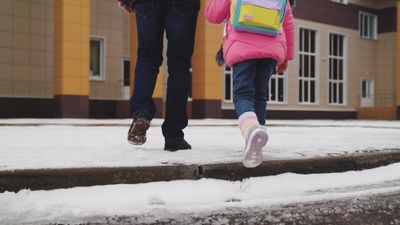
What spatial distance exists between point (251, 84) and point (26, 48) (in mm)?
15370

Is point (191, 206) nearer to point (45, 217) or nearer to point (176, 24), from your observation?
point (45, 217)

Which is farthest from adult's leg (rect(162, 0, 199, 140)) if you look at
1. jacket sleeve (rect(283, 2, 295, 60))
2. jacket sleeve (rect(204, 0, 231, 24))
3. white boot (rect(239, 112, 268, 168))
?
white boot (rect(239, 112, 268, 168))

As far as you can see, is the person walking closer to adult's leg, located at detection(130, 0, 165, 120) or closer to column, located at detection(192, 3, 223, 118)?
adult's leg, located at detection(130, 0, 165, 120)

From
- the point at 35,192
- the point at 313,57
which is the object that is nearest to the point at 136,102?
the point at 35,192

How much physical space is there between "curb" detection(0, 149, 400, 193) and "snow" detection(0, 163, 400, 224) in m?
A: 0.05

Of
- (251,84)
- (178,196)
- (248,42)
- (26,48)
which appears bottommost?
(178,196)

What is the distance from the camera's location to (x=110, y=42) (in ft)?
64.2

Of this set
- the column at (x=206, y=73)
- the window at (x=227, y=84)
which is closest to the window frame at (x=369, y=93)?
the window at (x=227, y=84)

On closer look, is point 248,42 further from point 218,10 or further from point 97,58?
point 97,58

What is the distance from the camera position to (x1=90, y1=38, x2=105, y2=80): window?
1950 cm

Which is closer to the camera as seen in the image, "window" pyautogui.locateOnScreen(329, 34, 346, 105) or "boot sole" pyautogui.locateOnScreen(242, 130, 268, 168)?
"boot sole" pyautogui.locateOnScreen(242, 130, 268, 168)

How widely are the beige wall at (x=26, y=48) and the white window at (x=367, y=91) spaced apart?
63.9 ft

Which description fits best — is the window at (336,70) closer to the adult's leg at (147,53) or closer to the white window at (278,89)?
the white window at (278,89)

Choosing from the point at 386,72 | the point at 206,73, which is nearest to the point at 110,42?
the point at 206,73
